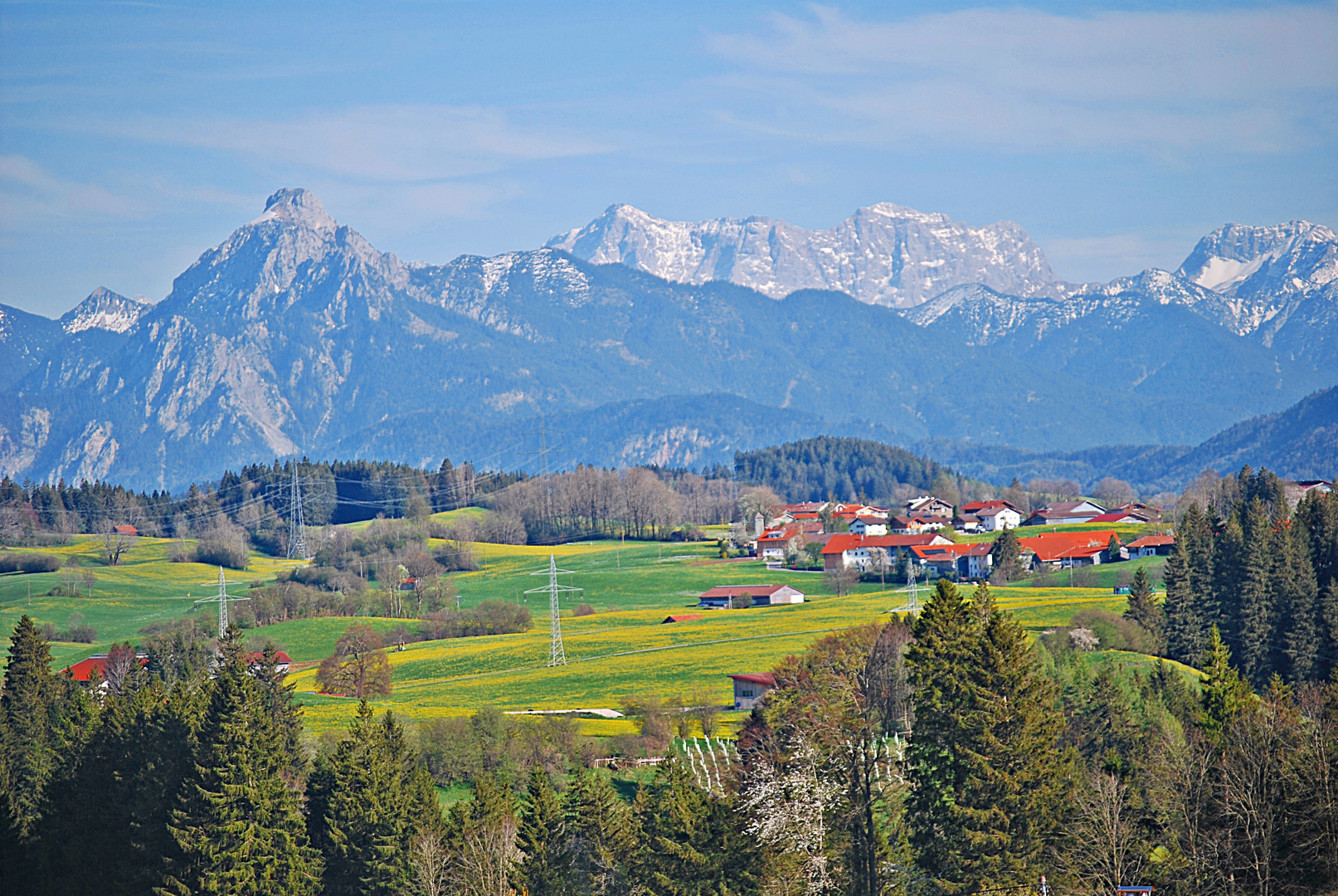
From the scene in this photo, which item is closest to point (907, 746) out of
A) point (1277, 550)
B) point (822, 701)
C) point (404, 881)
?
point (822, 701)

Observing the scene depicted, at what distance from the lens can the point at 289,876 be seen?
4516 cm

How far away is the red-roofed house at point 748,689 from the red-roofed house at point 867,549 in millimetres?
62054

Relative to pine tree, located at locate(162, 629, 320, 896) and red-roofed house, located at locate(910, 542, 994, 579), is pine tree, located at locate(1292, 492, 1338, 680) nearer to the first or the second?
red-roofed house, located at locate(910, 542, 994, 579)

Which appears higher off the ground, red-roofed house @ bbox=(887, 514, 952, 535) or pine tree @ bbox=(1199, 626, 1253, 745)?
red-roofed house @ bbox=(887, 514, 952, 535)

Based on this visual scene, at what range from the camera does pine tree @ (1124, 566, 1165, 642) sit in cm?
8819

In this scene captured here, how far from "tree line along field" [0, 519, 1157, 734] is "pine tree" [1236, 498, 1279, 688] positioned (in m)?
12.5

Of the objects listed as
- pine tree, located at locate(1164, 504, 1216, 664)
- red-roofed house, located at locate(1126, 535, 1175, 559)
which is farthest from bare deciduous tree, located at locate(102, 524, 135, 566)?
pine tree, located at locate(1164, 504, 1216, 664)

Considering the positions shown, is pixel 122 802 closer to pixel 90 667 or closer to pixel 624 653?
pixel 90 667

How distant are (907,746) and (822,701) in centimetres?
266

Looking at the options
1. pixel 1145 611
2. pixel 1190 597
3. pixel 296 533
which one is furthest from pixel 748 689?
pixel 296 533

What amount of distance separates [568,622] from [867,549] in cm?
4317

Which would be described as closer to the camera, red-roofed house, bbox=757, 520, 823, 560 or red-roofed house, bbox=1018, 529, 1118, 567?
red-roofed house, bbox=1018, 529, 1118, 567

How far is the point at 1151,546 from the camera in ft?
456

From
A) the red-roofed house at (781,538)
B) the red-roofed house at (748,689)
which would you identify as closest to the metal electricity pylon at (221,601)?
the red-roofed house at (748,689)
